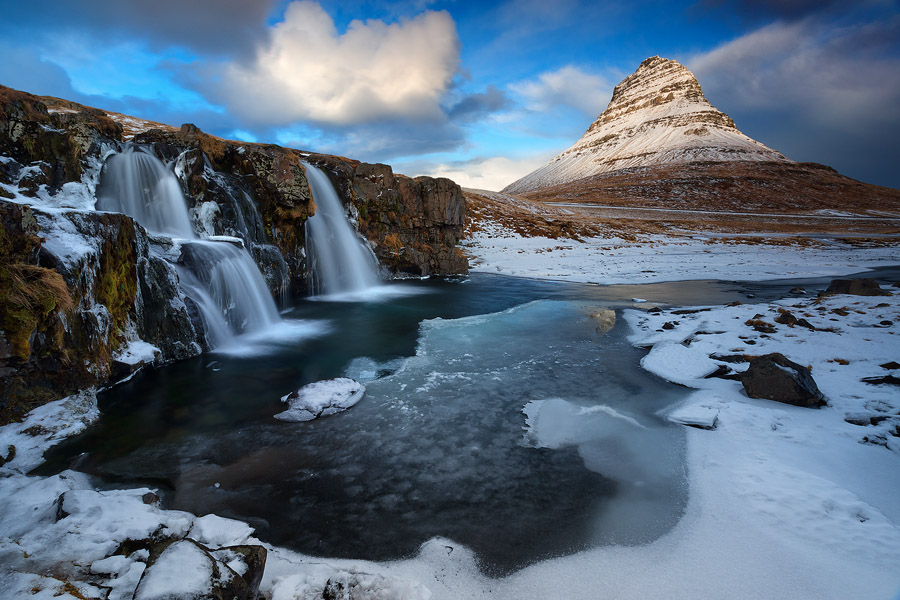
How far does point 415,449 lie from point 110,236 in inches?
282

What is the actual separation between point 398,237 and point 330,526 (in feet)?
65.4

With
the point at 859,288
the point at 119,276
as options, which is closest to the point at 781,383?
the point at 859,288

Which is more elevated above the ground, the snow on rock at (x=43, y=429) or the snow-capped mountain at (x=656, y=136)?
the snow-capped mountain at (x=656, y=136)

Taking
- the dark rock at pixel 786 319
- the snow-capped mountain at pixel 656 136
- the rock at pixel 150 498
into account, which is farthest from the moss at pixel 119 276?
the snow-capped mountain at pixel 656 136

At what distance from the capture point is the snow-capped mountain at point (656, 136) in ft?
429

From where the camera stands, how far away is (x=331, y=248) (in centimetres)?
1905

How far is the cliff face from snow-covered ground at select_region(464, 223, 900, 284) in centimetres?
1011

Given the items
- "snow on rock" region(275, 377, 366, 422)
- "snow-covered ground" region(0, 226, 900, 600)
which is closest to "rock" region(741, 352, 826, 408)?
"snow-covered ground" region(0, 226, 900, 600)

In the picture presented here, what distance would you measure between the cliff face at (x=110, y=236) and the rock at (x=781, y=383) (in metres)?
10.7

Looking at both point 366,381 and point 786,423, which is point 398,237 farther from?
point 786,423

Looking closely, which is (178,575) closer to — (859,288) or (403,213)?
(859,288)

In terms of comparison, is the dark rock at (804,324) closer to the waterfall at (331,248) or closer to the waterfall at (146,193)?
the waterfall at (331,248)

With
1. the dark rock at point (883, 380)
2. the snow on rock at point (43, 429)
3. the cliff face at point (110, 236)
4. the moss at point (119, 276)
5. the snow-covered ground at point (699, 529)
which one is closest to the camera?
the snow-covered ground at point (699, 529)

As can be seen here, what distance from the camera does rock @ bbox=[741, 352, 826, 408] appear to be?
6035mm
